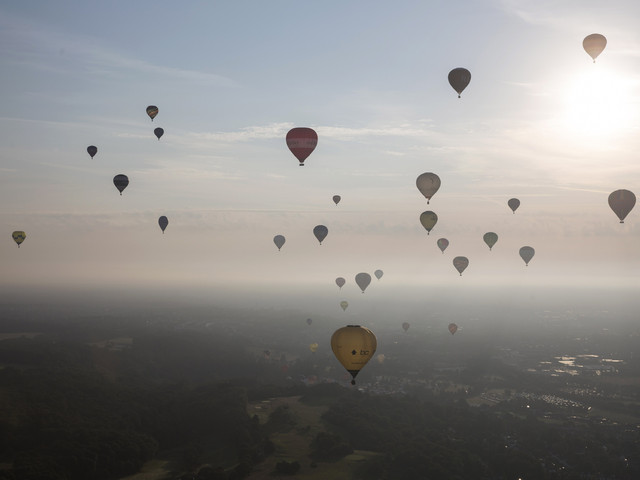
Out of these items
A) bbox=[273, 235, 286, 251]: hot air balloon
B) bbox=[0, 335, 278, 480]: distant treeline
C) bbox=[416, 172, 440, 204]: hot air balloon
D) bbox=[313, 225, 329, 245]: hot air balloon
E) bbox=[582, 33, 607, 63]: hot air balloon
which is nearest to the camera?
bbox=[582, 33, 607, 63]: hot air balloon

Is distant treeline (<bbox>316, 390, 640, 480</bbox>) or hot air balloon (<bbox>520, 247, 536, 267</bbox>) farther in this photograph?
hot air balloon (<bbox>520, 247, 536, 267</bbox>)

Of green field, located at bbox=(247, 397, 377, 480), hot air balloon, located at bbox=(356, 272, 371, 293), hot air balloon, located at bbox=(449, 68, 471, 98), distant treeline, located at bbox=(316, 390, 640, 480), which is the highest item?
hot air balloon, located at bbox=(449, 68, 471, 98)

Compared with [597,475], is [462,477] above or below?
above

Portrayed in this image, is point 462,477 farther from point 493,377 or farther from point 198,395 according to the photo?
point 493,377

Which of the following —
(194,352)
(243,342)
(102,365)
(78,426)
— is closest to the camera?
(78,426)

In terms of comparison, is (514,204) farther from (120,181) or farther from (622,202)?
(120,181)

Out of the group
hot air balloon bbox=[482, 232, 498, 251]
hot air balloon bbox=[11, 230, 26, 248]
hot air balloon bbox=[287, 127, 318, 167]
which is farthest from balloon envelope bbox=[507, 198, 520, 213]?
hot air balloon bbox=[11, 230, 26, 248]

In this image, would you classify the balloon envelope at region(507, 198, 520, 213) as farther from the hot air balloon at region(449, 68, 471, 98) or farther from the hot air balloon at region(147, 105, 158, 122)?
the hot air balloon at region(147, 105, 158, 122)

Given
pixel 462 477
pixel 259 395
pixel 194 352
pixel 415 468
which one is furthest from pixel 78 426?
pixel 194 352
